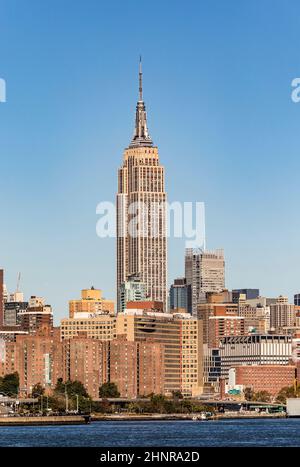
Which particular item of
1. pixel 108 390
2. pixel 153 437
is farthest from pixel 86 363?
pixel 153 437

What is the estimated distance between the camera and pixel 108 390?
156 metres

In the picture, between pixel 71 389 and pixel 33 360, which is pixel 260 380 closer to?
pixel 33 360

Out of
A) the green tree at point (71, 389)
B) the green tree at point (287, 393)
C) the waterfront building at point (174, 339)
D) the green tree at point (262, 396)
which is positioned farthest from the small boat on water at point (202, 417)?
the green tree at point (262, 396)

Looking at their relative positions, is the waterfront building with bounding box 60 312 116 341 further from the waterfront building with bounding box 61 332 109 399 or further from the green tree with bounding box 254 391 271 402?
the waterfront building with bounding box 61 332 109 399

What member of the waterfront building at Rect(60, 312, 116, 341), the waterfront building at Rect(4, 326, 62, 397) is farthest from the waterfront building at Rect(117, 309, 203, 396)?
the waterfront building at Rect(4, 326, 62, 397)

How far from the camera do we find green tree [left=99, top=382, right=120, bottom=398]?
511 ft

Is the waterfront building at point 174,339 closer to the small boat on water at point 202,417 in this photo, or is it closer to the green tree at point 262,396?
the green tree at point 262,396

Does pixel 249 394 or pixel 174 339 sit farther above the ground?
pixel 174 339

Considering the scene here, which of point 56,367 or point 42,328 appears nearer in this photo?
point 56,367

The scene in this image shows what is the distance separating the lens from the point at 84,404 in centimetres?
13762
